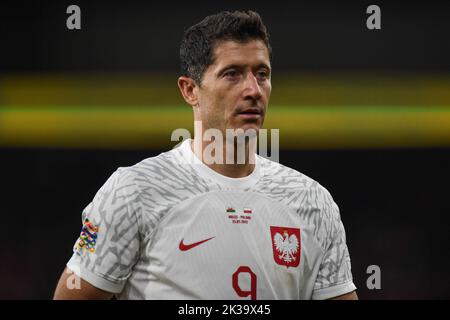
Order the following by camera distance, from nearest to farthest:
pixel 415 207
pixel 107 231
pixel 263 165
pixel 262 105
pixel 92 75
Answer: pixel 107 231 < pixel 262 105 < pixel 263 165 < pixel 92 75 < pixel 415 207

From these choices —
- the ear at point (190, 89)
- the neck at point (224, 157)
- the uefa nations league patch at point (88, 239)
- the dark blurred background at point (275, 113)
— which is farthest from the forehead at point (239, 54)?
the dark blurred background at point (275, 113)

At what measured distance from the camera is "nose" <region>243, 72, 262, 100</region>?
254 centimetres

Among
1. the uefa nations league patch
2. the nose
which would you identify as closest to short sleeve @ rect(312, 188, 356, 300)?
the nose

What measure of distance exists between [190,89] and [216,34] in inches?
10.2

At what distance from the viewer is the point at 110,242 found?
2.37m

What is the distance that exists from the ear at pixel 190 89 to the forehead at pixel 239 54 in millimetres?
158

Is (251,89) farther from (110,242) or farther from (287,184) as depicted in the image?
(110,242)

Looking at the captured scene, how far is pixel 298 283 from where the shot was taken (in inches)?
99.0

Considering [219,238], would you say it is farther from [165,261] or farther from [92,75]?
[92,75]

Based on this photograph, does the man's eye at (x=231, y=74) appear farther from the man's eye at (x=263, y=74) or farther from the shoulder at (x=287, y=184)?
the shoulder at (x=287, y=184)

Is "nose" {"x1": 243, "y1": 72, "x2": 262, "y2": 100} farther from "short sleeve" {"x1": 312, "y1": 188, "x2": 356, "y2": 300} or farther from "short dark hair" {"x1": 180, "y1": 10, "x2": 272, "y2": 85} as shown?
"short sleeve" {"x1": 312, "y1": 188, "x2": 356, "y2": 300}

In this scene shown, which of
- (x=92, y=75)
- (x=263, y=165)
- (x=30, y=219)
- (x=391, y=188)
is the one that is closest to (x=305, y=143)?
(x=391, y=188)

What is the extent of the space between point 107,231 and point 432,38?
4.32m

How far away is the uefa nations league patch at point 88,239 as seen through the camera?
240 cm
